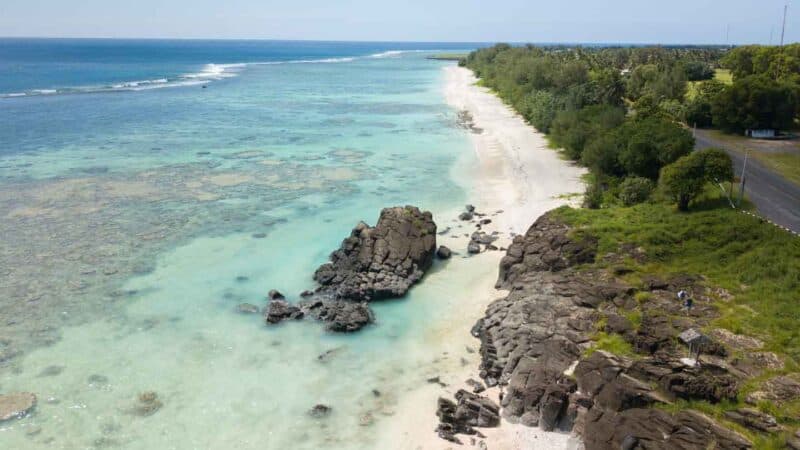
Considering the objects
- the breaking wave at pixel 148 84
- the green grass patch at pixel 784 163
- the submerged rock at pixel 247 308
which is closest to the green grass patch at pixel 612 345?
the submerged rock at pixel 247 308

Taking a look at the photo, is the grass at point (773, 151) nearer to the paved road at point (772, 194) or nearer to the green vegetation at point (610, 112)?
the paved road at point (772, 194)

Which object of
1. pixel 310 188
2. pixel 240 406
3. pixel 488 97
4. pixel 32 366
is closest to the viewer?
pixel 240 406

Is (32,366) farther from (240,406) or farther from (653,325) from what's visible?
(653,325)

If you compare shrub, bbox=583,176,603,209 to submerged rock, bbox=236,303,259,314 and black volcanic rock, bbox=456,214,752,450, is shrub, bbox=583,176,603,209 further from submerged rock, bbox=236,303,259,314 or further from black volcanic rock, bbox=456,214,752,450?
submerged rock, bbox=236,303,259,314

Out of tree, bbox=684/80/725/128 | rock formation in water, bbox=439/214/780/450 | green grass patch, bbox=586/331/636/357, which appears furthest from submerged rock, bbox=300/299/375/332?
tree, bbox=684/80/725/128

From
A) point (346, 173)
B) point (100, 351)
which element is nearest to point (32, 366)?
point (100, 351)
